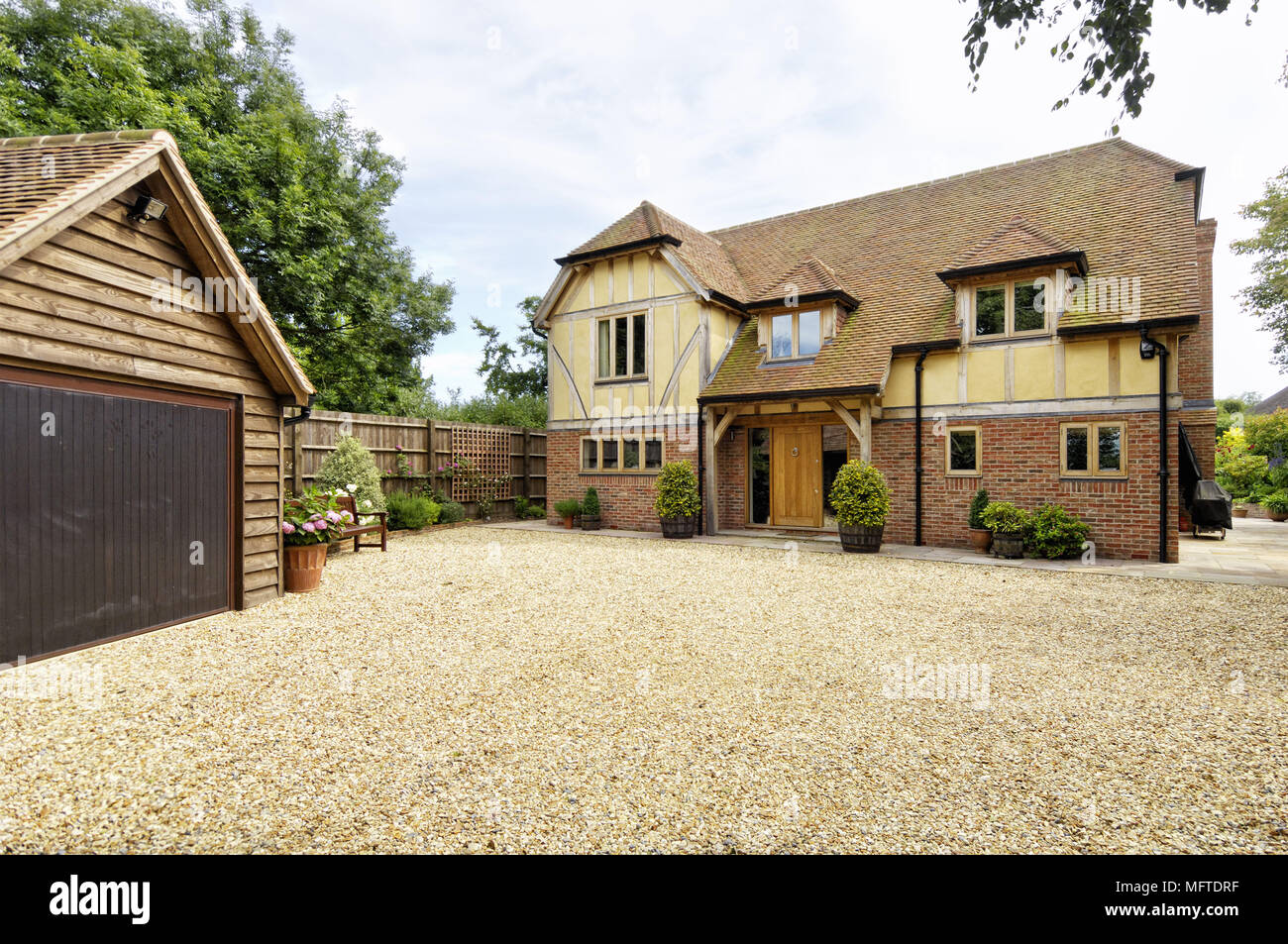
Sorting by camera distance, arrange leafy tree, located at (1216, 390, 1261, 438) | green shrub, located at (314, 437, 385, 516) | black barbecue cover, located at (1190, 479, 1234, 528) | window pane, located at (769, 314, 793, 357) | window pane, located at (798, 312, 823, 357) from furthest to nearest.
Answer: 1. leafy tree, located at (1216, 390, 1261, 438)
2. window pane, located at (769, 314, 793, 357)
3. window pane, located at (798, 312, 823, 357)
4. black barbecue cover, located at (1190, 479, 1234, 528)
5. green shrub, located at (314, 437, 385, 516)

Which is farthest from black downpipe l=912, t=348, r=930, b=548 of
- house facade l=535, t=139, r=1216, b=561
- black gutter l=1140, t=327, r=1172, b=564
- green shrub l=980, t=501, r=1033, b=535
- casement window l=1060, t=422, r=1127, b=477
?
black gutter l=1140, t=327, r=1172, b=564

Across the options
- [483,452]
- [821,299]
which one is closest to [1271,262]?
[821,299]

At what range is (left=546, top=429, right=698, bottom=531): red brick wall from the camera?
46.7 ft

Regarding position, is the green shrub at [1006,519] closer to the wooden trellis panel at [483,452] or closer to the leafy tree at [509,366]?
the wooden trellis panel at [483,452]

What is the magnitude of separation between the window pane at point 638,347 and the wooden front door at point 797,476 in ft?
11.9

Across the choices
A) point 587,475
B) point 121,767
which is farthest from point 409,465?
point 121,767

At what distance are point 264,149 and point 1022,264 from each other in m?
19.2

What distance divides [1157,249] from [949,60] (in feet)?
30.1

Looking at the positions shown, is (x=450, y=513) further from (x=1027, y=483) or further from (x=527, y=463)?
(x=1027, y=483)

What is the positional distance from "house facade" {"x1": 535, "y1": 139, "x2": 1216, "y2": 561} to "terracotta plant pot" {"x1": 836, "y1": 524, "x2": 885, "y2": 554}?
5.00 feet

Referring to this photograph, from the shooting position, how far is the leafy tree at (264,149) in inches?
587

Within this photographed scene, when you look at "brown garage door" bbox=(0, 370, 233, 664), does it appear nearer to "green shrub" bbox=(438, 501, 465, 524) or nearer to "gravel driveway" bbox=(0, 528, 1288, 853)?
"gravel driveway" bbox=(0, 528, 1288, 853)

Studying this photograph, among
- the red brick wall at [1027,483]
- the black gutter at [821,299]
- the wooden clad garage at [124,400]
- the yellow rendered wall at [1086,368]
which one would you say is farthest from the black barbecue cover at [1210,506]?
the wooden clad garage at [124,400]

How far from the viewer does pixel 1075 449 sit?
1077 centimetres
